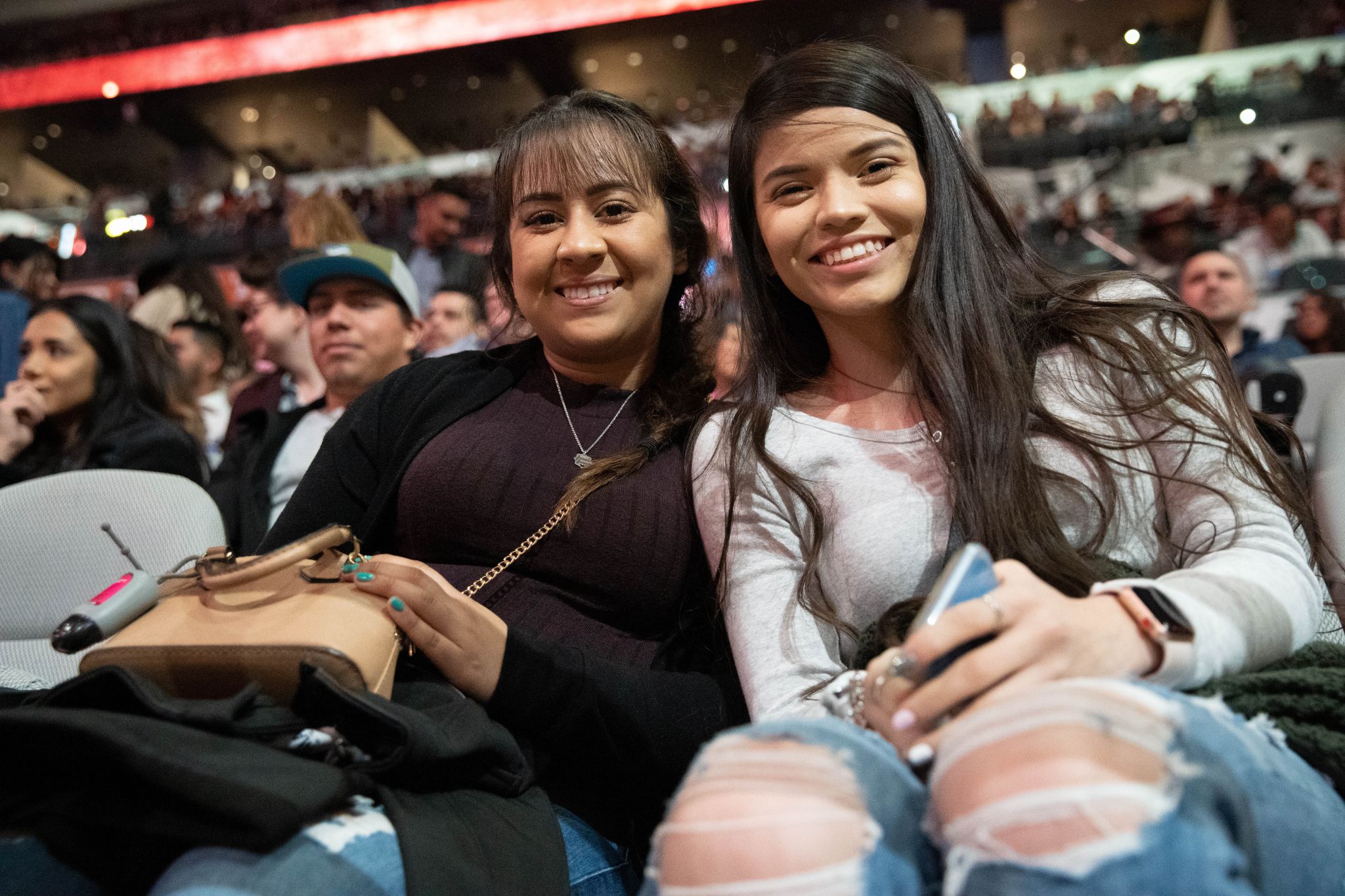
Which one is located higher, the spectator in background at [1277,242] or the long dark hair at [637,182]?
the long dark hair at [637,182]

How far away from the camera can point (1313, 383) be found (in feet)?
9.39

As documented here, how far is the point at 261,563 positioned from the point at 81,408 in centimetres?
201

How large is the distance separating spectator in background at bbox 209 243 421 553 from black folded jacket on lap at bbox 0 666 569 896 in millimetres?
1421

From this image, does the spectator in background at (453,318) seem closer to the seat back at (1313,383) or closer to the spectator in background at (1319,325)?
the seat back at (1313,383)

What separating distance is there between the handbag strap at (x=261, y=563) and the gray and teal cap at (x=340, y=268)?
134 cm

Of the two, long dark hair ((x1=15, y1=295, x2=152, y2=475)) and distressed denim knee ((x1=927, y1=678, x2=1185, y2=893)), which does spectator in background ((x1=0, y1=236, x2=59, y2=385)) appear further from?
distressed denim knee ((x1=927, y1=678, x2=1185, y2=893))

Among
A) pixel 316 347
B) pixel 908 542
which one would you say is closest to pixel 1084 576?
pixel 908 542

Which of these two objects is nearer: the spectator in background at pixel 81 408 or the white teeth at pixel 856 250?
the white teeth at pixel 856 250

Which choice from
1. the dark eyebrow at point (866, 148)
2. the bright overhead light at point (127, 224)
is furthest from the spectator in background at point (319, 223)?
the bright overhead light at point (127, 224)

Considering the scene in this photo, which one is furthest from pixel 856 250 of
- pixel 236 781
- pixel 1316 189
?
pixel 1316 189

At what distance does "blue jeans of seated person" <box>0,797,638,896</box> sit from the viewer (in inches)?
36.6

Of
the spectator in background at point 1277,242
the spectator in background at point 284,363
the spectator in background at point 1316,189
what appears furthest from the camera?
the spectator in background at point 1316,189

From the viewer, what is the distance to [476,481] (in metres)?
1.59

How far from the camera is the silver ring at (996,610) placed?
3.02 feet
